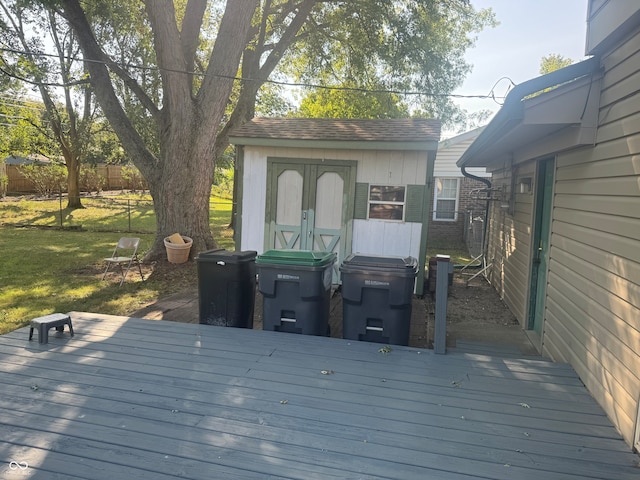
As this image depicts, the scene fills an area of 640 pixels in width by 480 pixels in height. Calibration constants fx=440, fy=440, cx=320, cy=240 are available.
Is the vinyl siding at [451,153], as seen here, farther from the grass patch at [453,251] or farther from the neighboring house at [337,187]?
the neighboring house at [337,187]

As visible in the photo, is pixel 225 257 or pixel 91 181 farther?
pixel 91 181

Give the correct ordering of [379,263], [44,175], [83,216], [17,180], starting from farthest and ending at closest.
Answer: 1. [17,180]
2. [44,175]
3. [83,216]
4. [379,263]

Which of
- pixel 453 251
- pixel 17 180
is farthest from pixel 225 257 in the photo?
Answer: pixel 17 180

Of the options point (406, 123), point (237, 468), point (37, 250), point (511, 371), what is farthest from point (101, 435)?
point (37, 250)

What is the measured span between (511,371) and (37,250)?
1129 cm

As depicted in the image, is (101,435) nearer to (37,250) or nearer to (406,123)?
(406,123)

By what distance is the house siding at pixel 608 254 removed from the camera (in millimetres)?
2592

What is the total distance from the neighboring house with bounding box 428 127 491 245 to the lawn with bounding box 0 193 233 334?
7.07 meters

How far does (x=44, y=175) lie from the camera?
24.9 metres

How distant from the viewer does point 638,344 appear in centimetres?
244

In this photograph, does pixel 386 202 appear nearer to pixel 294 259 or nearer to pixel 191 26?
pixel 294 259

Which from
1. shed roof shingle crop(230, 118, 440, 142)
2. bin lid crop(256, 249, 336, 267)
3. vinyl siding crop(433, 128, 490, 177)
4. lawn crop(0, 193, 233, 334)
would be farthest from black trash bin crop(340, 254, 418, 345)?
vinyl siding crop(433, 128, 490, 177)

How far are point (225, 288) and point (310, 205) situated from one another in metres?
3.10

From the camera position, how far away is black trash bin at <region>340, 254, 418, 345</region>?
414 centimetres
